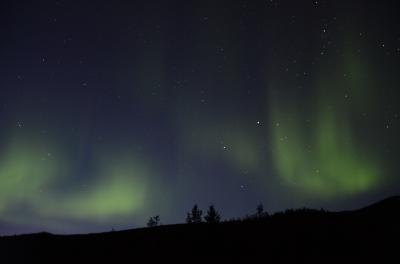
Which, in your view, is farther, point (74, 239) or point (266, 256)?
point (74, 239)

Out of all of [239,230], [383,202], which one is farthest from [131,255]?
[383,202]

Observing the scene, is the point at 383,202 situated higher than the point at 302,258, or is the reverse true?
the point at 383,202

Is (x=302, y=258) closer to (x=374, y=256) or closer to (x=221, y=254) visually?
(x=374, y=256)

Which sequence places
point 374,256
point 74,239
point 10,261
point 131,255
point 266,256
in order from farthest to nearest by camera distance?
point 74,239, point 10,261, point 131,255, point 266,256, point 374,256

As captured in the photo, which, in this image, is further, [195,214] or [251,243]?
[195,214]

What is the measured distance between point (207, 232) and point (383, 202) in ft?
43.7

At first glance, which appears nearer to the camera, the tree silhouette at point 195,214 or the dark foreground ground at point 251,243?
the dark foreground ground at point 251,243

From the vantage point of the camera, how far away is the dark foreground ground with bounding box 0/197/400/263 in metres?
16.5

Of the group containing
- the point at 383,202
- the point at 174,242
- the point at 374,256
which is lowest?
the point at 374,256

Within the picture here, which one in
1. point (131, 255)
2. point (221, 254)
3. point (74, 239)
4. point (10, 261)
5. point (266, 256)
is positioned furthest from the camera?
point (74, 239)

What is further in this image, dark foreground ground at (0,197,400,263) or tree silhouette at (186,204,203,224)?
tree silhouette at (186,204,203,224)

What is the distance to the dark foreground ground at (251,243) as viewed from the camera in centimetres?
1655

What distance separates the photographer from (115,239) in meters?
24.4

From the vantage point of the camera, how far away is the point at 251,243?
19062 mm
